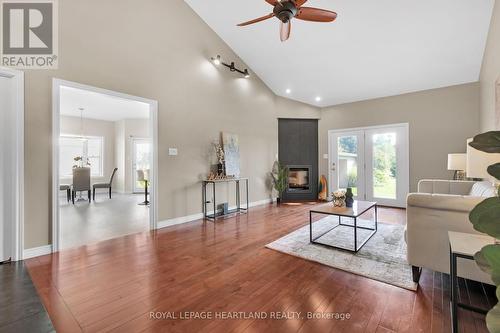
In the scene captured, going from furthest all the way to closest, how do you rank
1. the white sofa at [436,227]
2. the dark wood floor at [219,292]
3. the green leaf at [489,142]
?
the white sofa at [436,227], the dark wood floor at [219,292], the green leaf at [489,142]

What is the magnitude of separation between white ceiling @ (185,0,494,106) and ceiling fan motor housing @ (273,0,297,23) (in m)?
1.17

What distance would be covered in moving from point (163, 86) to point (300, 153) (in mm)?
4071

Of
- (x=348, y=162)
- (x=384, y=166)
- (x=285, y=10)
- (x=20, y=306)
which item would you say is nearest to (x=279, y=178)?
(x=348, y=162)

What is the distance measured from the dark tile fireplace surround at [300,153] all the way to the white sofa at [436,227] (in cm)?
445

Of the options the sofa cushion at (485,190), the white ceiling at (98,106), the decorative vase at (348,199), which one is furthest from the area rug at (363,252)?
the white ceiling at (98,106)

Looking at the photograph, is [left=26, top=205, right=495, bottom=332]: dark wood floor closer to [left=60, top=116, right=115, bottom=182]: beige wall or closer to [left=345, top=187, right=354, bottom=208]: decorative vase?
[left=345, top=187, right=354, bottom=208]: decorative vase

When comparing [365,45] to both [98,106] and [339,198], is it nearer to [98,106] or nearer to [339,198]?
[339,198]

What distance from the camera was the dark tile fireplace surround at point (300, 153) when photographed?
6.57 metres

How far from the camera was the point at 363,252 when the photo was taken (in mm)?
2740

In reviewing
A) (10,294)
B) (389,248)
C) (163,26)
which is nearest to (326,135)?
(389,248)

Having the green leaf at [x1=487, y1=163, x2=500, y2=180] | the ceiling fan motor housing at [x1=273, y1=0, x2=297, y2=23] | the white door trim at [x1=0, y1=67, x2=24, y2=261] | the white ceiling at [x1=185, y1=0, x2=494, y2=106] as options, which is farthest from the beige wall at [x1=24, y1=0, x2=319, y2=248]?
the green leaf at [x1=487, y1=163, x2=500, y2=180]

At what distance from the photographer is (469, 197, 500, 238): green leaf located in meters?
0.74

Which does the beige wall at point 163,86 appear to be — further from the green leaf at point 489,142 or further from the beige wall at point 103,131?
the beige wall at point 103,131

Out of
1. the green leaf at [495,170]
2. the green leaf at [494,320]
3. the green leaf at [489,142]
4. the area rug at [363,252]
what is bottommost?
the area rug at [363,252]
